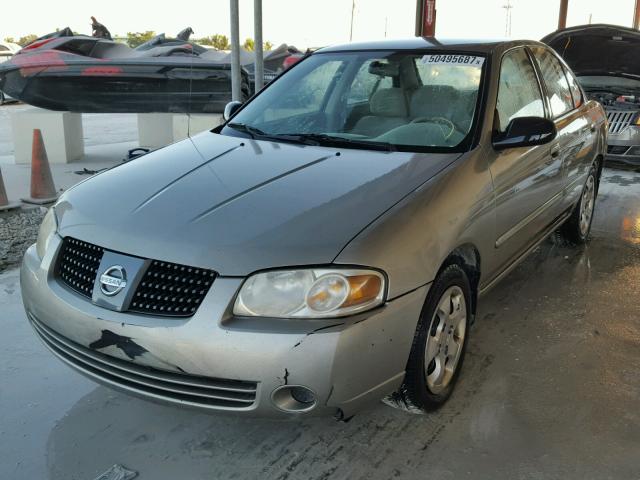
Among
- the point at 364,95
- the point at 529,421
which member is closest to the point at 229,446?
the point at 529,421

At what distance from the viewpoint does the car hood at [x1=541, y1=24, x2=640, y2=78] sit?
23.3 feet

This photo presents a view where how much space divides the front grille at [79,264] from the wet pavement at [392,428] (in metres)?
0.63

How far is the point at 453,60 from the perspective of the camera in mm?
3203

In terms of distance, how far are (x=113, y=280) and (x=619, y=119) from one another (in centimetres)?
669

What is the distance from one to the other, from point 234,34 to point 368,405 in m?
4.98

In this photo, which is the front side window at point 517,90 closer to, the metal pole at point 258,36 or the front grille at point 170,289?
the front grille at point 170,289

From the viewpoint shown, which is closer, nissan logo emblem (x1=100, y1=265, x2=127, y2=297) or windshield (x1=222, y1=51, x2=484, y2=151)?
nissan logo emblem (x1=100, y1=265, x2=127, y2=297)

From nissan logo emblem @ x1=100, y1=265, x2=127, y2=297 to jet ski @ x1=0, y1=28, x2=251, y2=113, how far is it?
7182mm

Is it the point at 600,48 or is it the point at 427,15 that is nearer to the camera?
the point at 600,48

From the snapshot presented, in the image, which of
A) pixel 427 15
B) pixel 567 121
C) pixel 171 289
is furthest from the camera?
pixel 427 15

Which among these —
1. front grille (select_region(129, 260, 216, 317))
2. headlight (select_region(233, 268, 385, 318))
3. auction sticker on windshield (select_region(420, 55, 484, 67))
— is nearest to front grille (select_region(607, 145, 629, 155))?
auction sticker on windshield (select_region(420, 55, 484, 67))

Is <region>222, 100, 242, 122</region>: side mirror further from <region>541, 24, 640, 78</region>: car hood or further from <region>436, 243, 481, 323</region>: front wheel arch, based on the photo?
<region>541, 24, 640, 78</region>: car hood

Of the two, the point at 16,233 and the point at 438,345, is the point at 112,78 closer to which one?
the point at 16,233

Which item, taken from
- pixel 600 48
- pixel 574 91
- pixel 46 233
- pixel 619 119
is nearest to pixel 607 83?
pixel 600 48
